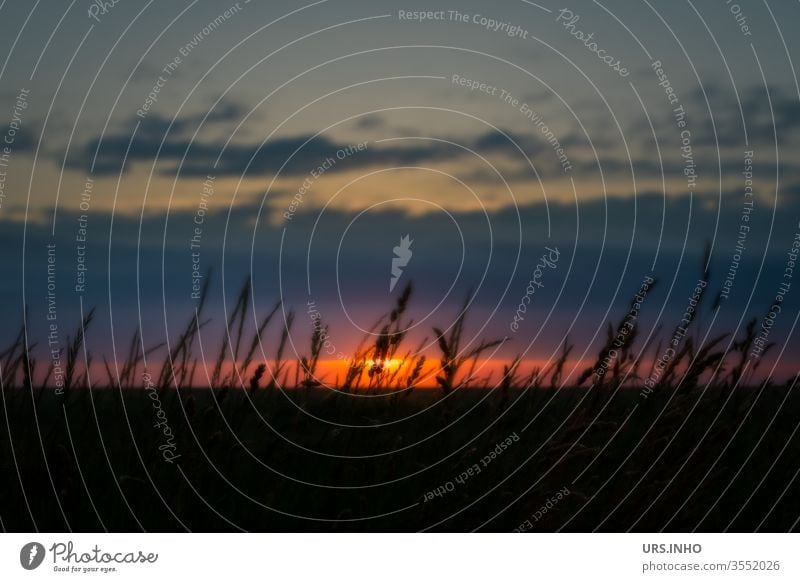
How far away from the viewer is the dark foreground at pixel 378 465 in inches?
173
